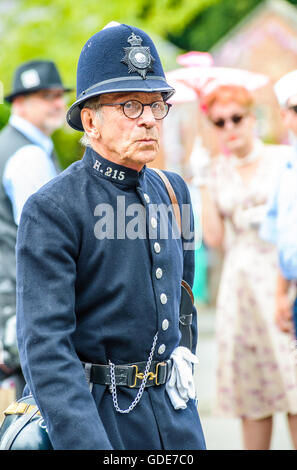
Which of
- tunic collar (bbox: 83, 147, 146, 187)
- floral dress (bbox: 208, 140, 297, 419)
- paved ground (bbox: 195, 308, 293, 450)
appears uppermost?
tunic collar (bbox: 83, 147, 146, 187)

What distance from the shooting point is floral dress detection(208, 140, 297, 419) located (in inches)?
213

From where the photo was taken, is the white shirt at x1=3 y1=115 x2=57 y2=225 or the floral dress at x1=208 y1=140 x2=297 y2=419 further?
the floral dress at x1=208 y1=140 x2=297 y2=419

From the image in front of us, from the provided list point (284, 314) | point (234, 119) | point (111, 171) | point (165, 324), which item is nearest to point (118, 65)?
point (111, 171)

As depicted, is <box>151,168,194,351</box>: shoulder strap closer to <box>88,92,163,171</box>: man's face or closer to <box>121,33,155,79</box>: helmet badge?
<box>88,92,163,171</box>: man's face

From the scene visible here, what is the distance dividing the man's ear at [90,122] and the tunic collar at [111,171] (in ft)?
0.19

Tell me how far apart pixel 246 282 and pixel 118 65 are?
2933 mm

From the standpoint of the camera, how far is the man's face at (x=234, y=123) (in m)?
5.64

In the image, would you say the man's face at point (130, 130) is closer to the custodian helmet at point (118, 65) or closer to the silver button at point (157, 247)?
the custodian helmet at point (118, 65)

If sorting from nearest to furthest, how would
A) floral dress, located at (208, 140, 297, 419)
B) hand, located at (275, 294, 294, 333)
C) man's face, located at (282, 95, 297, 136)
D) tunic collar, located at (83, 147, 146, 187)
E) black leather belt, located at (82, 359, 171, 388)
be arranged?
1. black leather belt, located at (82, 359, 171, 388)
2. tunic collar, located at (83, 147, 146, 187)
3. man's face, located at (282, 95, 297, 136)
4. hand, located at (275, 294, 294, 333)
5. floral dress, located at (208, 140, 297, 419)

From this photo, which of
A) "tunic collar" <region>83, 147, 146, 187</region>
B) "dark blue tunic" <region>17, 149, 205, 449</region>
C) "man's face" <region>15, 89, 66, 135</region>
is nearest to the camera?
"dark blue tunic" <region>17, 149, 205, 449</region>

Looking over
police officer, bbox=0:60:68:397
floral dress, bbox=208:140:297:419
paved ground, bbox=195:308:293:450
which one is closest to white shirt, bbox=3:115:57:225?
police officer, bbox=0:60:68:397

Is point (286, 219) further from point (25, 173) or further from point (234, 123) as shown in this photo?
point (25, 173)

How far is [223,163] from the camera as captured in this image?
5.91 m

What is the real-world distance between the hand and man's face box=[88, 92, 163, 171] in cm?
252
